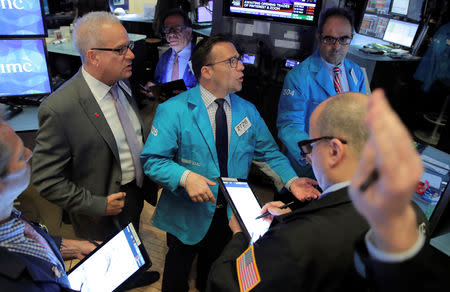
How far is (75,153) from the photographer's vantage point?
5.29 ft

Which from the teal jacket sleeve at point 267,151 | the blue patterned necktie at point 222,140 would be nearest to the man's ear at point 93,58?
the blue patterned necktie at point 222,140

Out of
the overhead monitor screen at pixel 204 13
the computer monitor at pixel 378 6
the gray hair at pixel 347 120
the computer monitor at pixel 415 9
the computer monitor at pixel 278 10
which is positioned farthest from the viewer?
the overhead monitor screen at pixel 204 13

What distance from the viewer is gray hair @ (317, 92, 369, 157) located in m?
0.92

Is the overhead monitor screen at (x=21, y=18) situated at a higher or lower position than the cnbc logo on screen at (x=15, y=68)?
higher

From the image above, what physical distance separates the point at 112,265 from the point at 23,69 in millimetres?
1822

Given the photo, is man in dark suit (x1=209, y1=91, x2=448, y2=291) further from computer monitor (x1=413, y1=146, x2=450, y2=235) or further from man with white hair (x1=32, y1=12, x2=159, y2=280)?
computer monitor (x1=413, y1=146, x2=450, y2=235)

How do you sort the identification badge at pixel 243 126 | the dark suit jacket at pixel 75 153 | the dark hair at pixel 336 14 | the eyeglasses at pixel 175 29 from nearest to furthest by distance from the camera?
the dark suit jacket at pixel 75 153
the identification badge at pixel 243 126
the dark hair at pixel 336 14
the eyeglasses at pixel 175 29

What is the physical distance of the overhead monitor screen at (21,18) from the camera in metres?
2.25

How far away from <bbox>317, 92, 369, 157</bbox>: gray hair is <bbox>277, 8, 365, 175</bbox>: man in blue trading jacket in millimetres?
974

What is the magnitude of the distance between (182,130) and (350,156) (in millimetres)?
984

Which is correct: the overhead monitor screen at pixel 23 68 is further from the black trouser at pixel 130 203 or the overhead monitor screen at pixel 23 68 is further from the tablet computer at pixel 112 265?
the tablet computer at pixel 112 265

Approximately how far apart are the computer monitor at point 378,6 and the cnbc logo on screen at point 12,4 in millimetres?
5293

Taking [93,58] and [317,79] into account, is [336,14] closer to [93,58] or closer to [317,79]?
[317,79]

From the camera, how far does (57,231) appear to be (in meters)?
2.75
